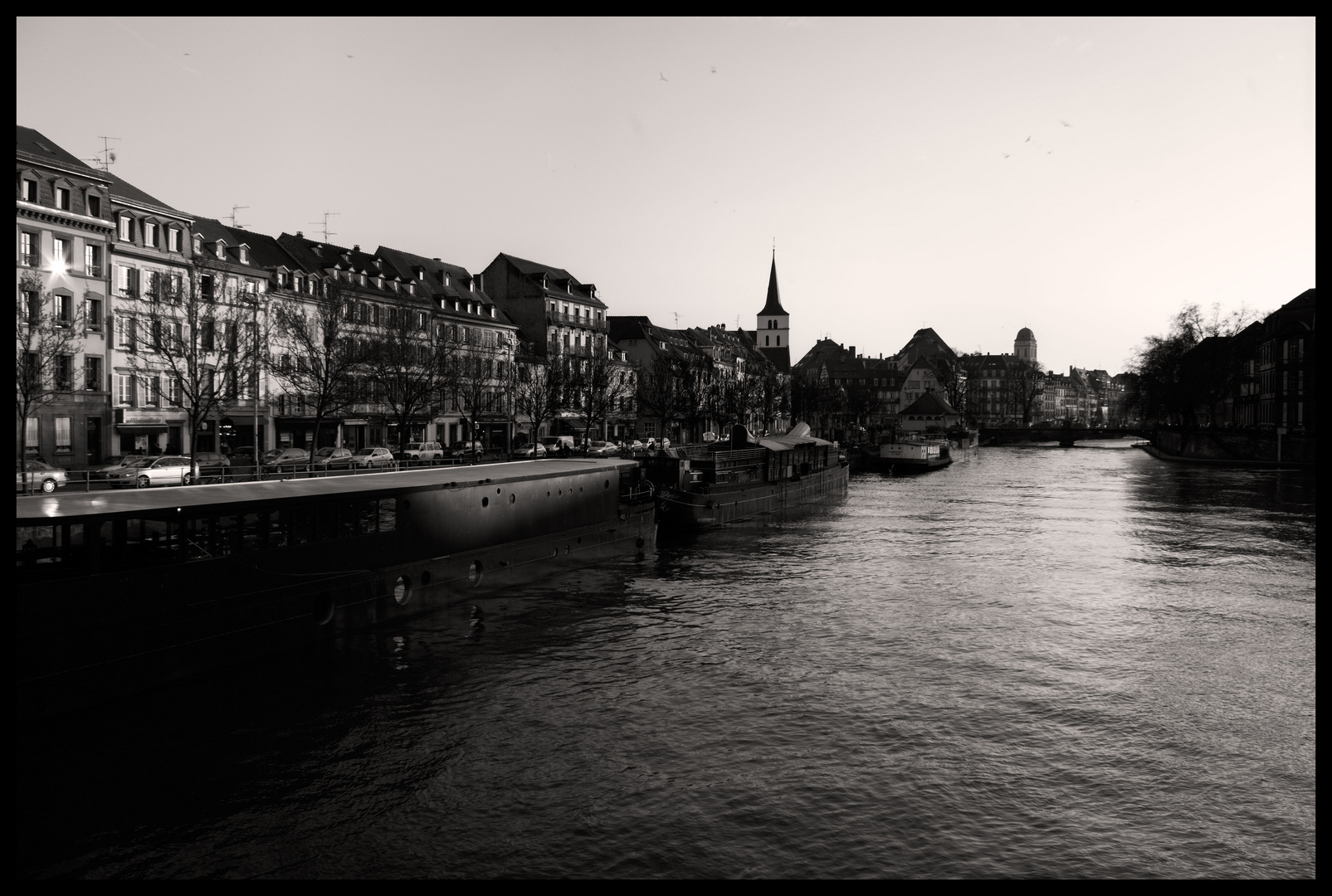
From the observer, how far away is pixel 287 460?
51406 millimetres

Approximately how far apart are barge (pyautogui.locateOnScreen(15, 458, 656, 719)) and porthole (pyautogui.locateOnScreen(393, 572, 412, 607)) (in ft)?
0.11

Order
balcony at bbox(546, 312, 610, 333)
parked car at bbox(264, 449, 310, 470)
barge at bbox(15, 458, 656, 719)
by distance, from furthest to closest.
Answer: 1. balcony at bbox(546, 312, 610, 333)
2. parked car at bbox(264, 449, 310, 470)
3. barge at bbox(15, 458, 656, 719)

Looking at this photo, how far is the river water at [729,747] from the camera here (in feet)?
39.5

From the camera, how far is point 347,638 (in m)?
22.5

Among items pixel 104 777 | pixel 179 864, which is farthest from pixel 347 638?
pixel 179 864

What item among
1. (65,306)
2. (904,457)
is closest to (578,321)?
(904,457)

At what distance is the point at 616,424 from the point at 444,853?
9107 cm

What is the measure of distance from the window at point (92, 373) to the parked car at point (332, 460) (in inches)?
463

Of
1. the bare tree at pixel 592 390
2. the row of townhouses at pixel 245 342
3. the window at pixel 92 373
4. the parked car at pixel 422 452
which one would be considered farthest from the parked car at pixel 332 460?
the bare tree at pixel 592 390

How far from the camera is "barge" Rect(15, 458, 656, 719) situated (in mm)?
16719

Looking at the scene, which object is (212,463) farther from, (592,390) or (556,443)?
(592,390)

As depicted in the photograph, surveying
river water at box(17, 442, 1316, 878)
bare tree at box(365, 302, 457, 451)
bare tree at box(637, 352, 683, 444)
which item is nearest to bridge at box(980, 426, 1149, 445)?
bare tree at box(637, 352, 683, 444)

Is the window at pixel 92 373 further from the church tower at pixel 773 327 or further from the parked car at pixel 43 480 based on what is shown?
the church tower at pixel 773 327

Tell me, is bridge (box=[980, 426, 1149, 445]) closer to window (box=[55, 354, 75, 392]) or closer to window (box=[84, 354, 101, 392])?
window (box=[84, 354, 101, 392])
